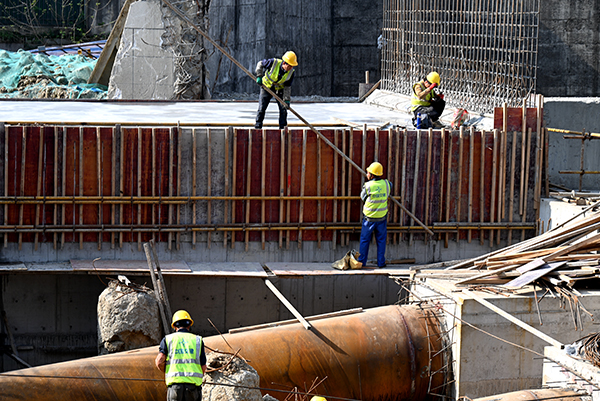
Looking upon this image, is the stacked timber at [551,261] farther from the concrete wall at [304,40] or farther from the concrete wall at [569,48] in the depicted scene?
the concrete wall at [304,40]

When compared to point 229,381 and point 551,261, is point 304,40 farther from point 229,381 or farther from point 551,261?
point 229,381

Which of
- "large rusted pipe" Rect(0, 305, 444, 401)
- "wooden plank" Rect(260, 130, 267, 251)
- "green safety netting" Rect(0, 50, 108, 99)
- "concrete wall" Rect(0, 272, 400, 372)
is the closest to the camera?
"large rusted pipe" Rect(0, 305, 444, 401)

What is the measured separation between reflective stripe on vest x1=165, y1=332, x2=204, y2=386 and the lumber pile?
181 inches

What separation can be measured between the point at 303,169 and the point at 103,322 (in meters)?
4.33

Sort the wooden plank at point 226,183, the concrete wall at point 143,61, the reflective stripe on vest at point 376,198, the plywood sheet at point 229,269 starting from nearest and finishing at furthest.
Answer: the plywood sheet at point 229,269 → the reflective stripe on vest at point 376,198 → the wooden plank at point 226,183 → the concrete wall at point 143,61

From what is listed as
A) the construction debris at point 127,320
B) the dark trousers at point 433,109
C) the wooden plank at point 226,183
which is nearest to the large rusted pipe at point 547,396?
the construction debris at point 127,320

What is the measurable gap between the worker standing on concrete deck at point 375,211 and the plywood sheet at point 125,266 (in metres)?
2.99

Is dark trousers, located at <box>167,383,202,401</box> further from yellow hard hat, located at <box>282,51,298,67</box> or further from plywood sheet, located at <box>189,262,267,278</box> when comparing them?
yellow hard hat, located at <box>282,51,298,67</box>

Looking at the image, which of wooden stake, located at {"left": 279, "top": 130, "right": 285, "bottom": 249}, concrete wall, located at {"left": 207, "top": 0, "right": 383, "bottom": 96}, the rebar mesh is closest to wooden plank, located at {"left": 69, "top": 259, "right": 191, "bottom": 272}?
wooden stake, located at {"left": 279, "top": 130, "right": 285, "bottom": 249}

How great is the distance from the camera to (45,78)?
23.4 meters

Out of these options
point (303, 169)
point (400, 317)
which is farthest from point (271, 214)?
point (400, 317)

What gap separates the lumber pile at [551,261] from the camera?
1079 cm

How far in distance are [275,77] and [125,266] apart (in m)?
4.56

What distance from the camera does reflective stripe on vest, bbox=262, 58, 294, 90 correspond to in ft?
47.6
